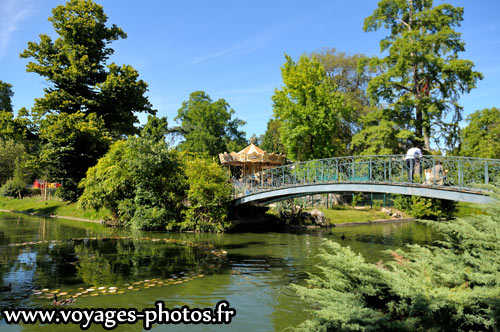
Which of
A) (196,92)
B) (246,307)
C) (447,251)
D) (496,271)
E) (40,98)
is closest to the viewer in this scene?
(496,271)

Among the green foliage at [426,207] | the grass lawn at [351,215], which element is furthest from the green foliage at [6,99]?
the green foliage at [426,207]

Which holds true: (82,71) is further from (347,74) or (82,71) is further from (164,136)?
(347,74)

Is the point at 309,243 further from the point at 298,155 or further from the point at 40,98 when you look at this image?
the point at 40,98

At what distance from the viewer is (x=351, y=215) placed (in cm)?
2517

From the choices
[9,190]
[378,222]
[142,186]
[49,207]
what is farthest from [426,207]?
[9,190]

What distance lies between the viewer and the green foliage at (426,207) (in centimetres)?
2623

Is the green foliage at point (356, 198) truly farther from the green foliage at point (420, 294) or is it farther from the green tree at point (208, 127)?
the green foliage at point (420, 294)

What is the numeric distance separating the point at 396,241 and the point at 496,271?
12938 millimetres

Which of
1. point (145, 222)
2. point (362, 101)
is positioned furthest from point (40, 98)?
point (362, 101)

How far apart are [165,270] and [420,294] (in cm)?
699

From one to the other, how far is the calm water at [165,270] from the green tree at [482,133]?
2165 cm

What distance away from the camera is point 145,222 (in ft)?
59.0

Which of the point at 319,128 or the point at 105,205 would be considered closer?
the point at 105,205

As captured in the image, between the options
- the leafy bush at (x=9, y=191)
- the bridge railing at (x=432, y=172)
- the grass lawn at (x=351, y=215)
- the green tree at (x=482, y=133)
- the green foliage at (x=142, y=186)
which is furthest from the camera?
the leafy bush at (x=9, y=191)
